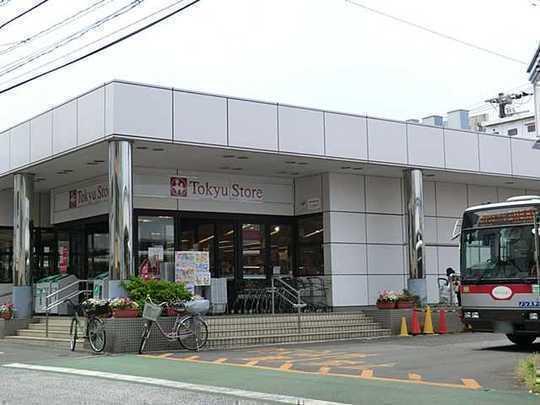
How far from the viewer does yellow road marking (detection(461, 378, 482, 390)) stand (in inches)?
410

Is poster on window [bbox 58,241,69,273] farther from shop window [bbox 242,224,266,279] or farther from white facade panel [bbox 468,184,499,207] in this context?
white facade panel [bbox 468,184,499,207]

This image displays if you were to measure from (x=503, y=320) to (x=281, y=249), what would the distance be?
10.1 meters

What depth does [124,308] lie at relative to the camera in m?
16.5

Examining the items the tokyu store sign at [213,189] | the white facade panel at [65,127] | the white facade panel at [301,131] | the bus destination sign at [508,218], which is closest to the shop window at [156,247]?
the tokyu store sign at [213,189]

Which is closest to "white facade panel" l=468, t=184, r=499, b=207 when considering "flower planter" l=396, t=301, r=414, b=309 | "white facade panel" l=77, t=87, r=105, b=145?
"flower planter" l=396, t=301, r=414, b=309

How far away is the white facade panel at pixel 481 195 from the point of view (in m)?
27.3

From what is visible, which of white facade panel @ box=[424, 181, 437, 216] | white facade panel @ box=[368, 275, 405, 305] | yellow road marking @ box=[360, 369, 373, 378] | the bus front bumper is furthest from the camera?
white facade panel @ box=[424, 181, 437, 216]

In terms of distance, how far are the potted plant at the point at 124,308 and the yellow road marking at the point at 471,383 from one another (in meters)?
7.80

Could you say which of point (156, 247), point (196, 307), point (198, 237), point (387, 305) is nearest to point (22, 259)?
point (156, 247)

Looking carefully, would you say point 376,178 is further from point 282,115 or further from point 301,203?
point 282,115

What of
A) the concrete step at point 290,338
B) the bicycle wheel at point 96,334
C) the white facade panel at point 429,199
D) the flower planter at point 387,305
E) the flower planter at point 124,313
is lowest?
the concrete step at point 290,338

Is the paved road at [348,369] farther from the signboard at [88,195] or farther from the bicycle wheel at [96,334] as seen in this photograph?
the signboard at [88,195]

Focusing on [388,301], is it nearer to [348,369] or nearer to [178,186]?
[178,186]

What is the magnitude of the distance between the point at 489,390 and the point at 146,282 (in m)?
9.27
